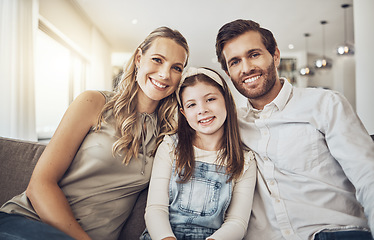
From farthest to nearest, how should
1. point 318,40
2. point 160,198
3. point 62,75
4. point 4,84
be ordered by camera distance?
1. point 318,40
2. point 62,75
3. point 4,84
4. point 160,198

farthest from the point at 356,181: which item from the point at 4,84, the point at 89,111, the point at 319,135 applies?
the point at 4,84

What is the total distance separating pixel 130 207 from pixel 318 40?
7098 millimetres

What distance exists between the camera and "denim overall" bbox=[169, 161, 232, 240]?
43.4 inches

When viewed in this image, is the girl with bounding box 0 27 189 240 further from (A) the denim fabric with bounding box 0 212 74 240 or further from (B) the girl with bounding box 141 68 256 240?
(B) the girl with bounding box 141 68 256 240

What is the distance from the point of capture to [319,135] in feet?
3.78

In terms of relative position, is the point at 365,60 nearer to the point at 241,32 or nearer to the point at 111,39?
the point at 241,32

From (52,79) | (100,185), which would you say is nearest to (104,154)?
(100,185)

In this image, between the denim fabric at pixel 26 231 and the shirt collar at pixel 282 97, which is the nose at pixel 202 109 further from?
the denim fabric at pixel 26 231

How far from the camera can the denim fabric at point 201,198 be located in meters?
1.11

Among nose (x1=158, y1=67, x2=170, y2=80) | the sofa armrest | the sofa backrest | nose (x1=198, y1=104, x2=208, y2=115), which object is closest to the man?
nose (x1=198, y1=104, x2=208, y2=115)

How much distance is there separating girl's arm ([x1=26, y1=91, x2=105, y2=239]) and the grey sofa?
0.30m

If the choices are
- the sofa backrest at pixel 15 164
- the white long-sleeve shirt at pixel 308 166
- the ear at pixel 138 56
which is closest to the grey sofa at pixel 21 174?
the sofa backrest at pixel 15 164

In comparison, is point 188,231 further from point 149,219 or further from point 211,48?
point 211,48

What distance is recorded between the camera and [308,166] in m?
1.14
